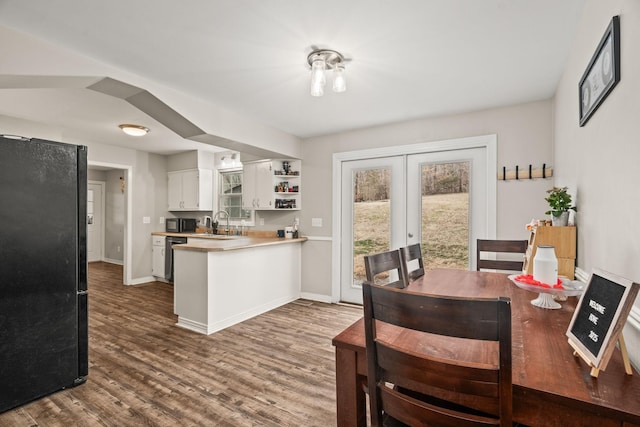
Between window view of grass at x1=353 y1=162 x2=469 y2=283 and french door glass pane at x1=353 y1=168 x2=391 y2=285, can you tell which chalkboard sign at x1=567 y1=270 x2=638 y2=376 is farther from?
french door glass pane at x1=353 y1=168 x2=391 y2=285

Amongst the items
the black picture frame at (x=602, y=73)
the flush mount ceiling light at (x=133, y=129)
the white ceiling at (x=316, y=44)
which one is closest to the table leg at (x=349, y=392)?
the black picture frame at (x=602, y=73)

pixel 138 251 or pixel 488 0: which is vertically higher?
pixel 488 0

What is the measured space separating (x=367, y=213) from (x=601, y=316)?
329cm

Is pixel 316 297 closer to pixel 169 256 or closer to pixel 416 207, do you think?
pixel 416 207

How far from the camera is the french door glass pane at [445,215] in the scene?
11.7 feet

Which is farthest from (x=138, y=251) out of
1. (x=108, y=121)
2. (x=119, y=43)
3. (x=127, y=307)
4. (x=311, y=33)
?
(x=311, y=33)

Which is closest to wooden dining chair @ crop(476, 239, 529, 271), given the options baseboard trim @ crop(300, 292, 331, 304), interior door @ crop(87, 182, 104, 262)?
baseboard trim @ crop(300, 292, 331, 304)

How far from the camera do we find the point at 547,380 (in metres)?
0.83

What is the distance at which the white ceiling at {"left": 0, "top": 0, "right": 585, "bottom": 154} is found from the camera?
177cm

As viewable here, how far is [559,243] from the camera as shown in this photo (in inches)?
81.0

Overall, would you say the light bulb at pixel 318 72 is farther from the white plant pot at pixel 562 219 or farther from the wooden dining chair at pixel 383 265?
the white plant pot at pixel 562 219

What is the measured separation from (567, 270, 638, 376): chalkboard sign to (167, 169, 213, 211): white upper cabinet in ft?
18.7

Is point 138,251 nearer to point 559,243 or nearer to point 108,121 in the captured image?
point 108,121

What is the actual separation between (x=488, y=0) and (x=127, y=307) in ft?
16.1
